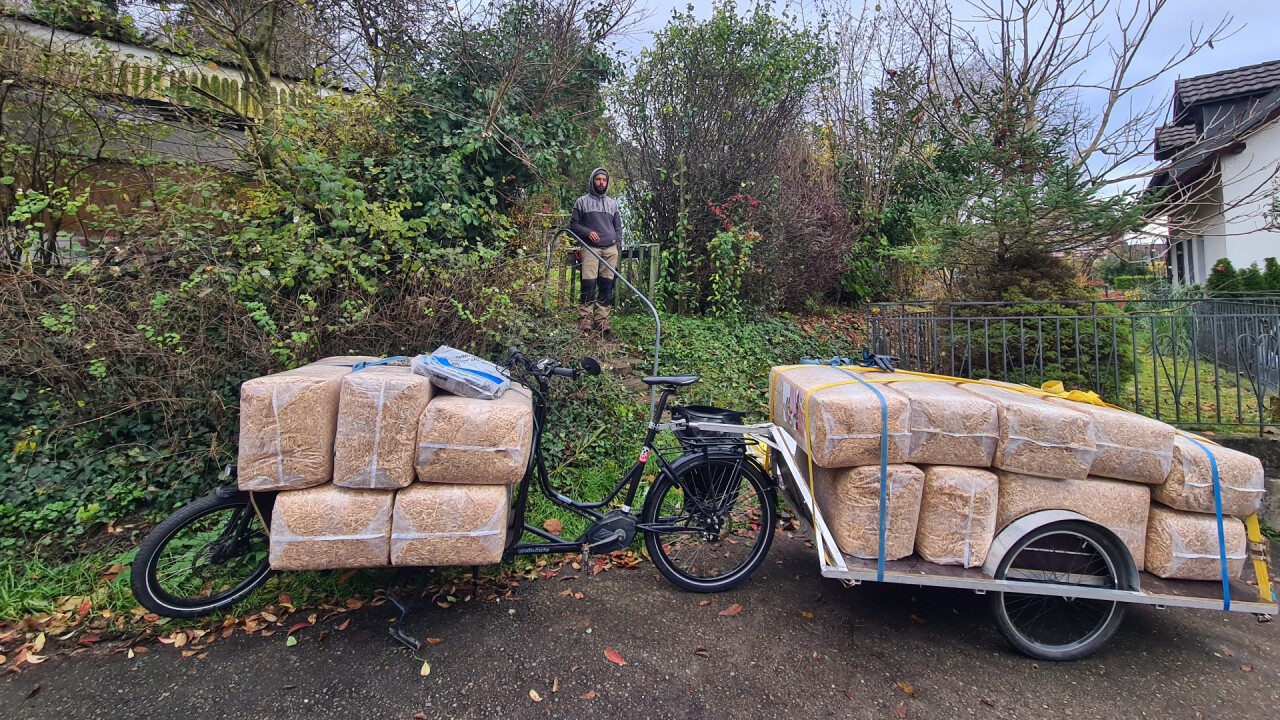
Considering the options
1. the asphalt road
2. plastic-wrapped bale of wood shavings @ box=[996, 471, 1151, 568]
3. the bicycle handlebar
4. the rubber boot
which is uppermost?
the rubber boot

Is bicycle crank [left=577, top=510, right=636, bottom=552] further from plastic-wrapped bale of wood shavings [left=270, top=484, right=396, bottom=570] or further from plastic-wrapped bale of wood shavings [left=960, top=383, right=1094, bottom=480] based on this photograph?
plastic-wrapped bale of wood shavings [left=960, top=383, right=1094, bottom=480]

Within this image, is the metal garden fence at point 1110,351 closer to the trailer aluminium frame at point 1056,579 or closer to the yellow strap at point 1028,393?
the yellow strap at point 1028,393

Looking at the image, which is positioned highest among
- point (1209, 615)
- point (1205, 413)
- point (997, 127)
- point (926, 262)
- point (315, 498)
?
point (997, 127)

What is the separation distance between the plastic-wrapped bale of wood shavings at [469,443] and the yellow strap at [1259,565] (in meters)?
3.17

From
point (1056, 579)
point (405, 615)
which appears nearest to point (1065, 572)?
point (1056, 579)

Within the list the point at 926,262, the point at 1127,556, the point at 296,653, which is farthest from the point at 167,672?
the point at 926,262

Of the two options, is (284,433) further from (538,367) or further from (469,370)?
(538,367)

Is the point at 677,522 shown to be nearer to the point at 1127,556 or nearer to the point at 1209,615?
the point at 1127,556

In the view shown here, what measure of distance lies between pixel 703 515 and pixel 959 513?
124 centimetres

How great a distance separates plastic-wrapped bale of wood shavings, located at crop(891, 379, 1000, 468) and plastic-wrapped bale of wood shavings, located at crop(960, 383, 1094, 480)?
0.05m

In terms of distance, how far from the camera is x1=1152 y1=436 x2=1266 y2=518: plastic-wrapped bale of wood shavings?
2.27 m

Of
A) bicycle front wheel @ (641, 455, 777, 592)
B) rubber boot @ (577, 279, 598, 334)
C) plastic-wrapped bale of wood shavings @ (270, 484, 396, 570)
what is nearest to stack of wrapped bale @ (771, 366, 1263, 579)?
bicycle front wheel @ (641, 455, 777, 592)

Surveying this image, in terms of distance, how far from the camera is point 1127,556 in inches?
90.7

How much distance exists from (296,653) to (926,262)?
6.41 m
